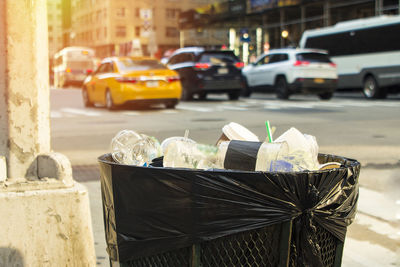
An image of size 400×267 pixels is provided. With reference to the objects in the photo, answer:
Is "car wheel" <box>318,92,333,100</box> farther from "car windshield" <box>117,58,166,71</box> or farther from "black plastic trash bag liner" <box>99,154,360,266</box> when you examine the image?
"black plastic trash bag liner" <box>99,154,360,266</box>

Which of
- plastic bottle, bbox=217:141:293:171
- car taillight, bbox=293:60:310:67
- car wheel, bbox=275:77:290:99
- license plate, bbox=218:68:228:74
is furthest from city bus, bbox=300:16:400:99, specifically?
plastic bottle, bbox=217:141:293:171

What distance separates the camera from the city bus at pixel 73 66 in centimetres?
4253

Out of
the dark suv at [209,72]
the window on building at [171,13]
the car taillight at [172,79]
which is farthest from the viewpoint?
the window on building at [171,13]

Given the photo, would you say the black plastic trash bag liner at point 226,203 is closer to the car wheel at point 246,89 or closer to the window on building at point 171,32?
the car wheel at point 246,89

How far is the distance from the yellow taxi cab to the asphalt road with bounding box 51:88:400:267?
0.37 metres

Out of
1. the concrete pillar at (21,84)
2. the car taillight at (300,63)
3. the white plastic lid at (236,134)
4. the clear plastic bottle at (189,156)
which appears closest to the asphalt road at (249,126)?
the car taillight at (300,63)

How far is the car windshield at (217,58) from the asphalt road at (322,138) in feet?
11.8

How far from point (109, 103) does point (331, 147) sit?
8766mm

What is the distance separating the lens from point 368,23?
71.0 ft

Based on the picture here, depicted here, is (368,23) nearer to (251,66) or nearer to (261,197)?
(251,66)

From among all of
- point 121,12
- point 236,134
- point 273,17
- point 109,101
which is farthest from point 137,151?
point 121,12

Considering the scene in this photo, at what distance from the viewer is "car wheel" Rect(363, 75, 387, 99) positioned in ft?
67.8

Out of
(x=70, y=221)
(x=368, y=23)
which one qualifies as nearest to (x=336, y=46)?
(x=368, y=23)

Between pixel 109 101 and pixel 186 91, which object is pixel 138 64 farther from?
pixel 186 91
